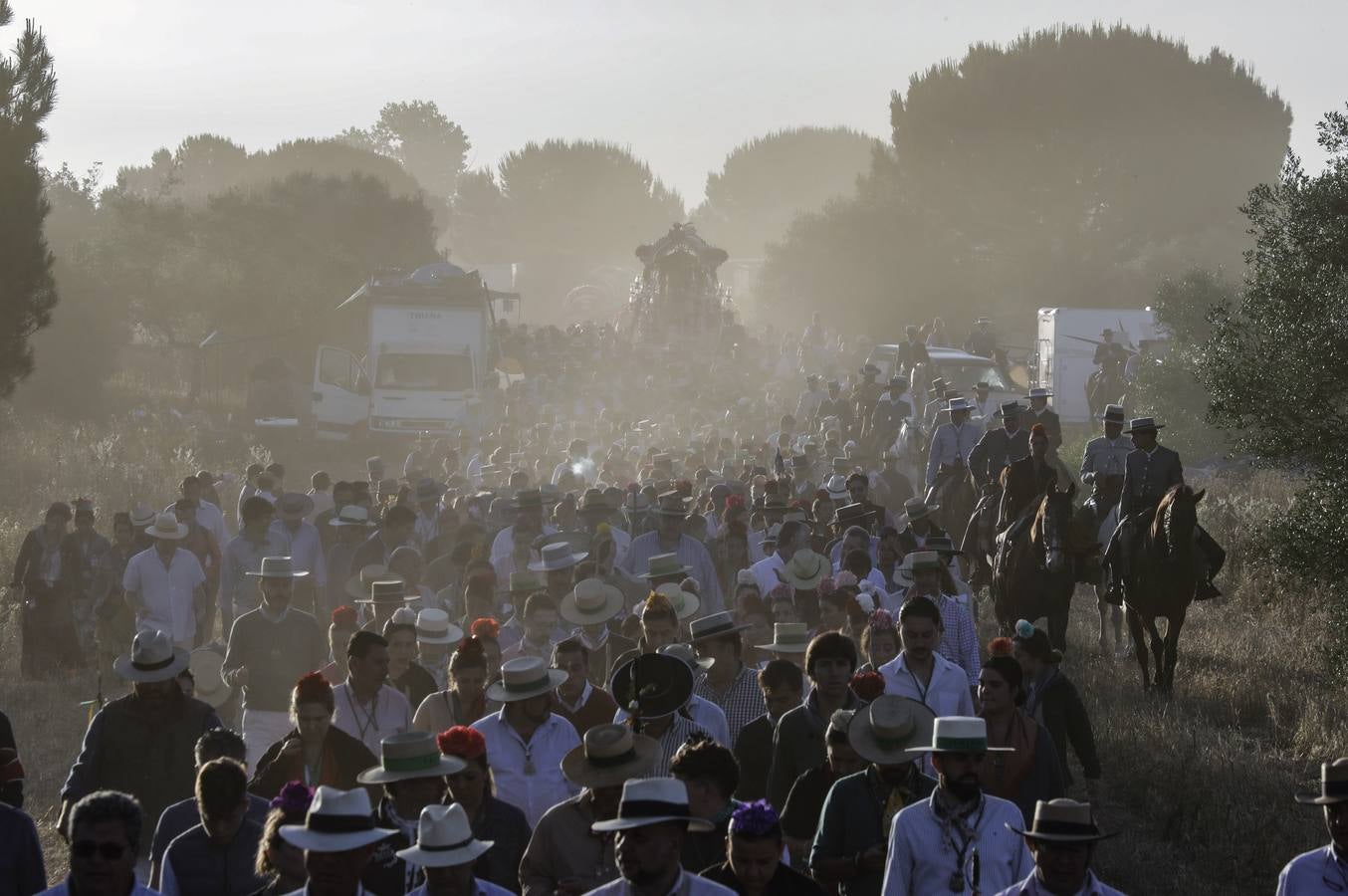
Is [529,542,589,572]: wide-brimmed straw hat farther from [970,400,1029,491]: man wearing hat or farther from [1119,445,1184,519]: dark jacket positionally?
[970,400,1029,491]: man wearing hat

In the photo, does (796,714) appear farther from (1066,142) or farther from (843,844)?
(1066,142)

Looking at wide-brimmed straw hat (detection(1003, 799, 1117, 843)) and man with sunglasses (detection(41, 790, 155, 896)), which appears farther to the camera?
man with sunglasses (detection(41, 790, 155, 896))

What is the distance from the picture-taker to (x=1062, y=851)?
6.03 meters

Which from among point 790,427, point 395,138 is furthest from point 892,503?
point 395,138

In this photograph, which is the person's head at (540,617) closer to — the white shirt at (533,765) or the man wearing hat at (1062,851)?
the white shirt at (533,765)

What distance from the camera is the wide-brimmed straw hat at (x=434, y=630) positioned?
1154 centimetres

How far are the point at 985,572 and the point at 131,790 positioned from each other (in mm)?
12624

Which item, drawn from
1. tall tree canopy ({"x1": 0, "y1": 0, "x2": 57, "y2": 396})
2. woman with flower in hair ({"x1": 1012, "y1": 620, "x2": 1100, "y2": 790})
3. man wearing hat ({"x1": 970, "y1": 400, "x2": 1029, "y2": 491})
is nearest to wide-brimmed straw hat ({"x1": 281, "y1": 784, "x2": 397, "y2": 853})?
woman with flower in hair ({"x1": 1012, "y1": 620, "x2": 1100, "y2": 790})

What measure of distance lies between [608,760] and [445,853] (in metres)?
1.07

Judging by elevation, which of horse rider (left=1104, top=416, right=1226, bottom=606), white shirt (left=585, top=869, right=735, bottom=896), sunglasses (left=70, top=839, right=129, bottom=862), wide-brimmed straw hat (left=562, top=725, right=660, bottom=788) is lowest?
sunglasses (left=70, top=839, right=129, bottom=862)

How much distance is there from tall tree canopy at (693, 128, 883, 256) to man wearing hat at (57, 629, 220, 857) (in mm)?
161354

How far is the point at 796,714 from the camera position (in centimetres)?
838

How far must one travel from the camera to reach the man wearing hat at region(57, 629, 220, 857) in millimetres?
8766

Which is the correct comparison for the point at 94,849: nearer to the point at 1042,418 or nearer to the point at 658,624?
the point at 658,624
